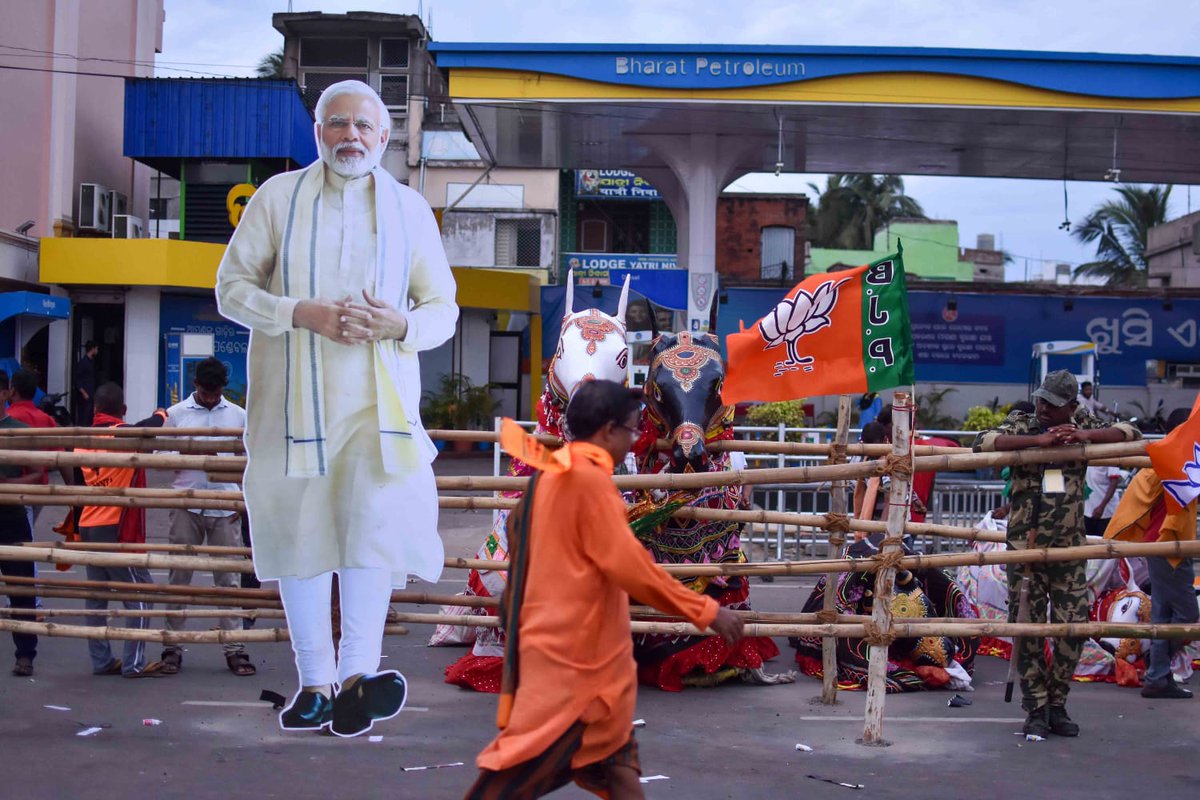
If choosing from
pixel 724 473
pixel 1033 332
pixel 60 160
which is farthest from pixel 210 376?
pixel 60 160

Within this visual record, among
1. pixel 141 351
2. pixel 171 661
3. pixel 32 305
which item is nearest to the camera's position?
pixel 171 661

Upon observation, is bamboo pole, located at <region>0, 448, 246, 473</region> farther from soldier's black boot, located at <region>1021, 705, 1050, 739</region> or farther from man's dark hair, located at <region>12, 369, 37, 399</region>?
soldier's black boot, located at <region>1021, 705, 1050, 739</region>

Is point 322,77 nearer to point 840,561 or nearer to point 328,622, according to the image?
point 840,561

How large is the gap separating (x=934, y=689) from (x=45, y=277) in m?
16.4

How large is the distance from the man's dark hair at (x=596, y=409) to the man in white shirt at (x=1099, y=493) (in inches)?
242

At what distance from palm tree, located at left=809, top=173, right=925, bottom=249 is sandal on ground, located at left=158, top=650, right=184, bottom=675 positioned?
35685 mm

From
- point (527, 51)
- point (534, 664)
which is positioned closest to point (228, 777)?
point (534, 664)

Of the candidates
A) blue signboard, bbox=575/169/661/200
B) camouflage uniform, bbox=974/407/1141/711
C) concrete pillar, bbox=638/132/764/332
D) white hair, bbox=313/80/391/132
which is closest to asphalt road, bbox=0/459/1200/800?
camouflage uniform, bbox=974/407/1141/711

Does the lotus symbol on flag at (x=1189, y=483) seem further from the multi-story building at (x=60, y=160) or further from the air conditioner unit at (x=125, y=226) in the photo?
the air conditioner unit at (x=125, y=226)

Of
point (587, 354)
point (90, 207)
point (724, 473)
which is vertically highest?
point (90, 207)

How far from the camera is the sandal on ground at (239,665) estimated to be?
23.7 ft

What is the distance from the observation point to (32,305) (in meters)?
18.1

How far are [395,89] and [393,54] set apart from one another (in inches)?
31.6

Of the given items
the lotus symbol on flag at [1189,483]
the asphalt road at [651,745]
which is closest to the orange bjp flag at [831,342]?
the lotus symbol on flag at [1189,483]
